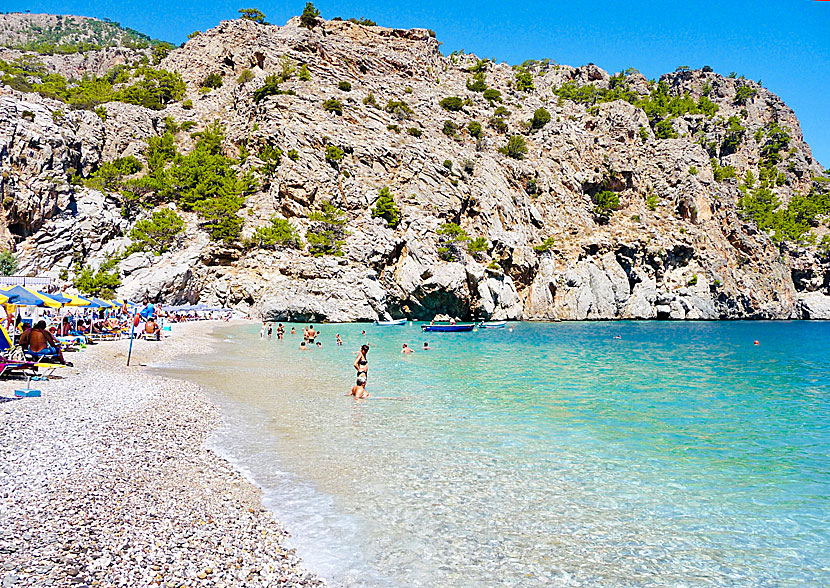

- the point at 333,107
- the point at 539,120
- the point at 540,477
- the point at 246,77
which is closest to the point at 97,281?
the point at 333,107

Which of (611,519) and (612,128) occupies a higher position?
(612,128)

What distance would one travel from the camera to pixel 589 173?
283 feet

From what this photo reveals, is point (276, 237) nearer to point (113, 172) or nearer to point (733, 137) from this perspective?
point (113, 172)

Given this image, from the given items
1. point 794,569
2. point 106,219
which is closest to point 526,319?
point 106,219

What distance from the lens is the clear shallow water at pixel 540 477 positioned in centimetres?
561

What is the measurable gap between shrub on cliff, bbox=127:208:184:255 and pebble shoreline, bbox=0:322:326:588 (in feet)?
178

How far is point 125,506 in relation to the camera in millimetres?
5914

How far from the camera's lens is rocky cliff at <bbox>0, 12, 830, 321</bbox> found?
5925 cm

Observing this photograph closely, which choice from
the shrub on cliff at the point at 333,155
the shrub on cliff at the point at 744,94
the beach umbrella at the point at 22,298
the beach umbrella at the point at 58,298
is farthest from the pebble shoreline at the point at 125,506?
the shrub on cliff at the point at 744,94

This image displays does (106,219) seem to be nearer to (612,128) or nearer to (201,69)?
(201,69)

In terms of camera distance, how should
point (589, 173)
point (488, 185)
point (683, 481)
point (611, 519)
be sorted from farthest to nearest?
point (589, 173), point (488, 185), point (683, 481), point (611, 519)

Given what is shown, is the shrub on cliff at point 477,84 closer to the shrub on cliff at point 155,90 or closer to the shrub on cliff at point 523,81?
the shrub on cliff at point 523,81

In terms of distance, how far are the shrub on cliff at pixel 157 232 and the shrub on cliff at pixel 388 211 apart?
81.6 ft

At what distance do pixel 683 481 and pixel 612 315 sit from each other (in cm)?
6873
